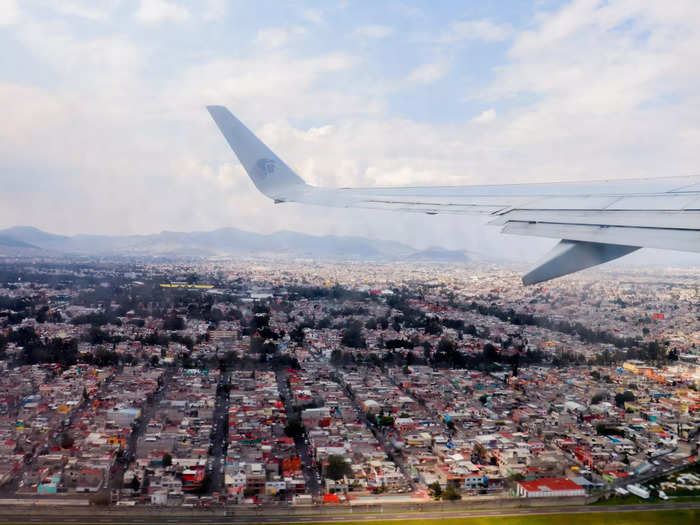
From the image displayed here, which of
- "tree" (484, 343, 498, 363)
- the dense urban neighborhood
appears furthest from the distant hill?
"tree" (484, 343, 498, 363)

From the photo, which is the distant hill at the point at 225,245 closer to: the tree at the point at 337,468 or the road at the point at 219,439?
the road at the point at 219,439

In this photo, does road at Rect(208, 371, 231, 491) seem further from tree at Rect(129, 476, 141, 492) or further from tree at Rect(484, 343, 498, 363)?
tree at Rect(484, 343, 498, 363)

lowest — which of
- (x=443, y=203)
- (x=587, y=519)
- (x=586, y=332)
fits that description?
(x=587, y=519)

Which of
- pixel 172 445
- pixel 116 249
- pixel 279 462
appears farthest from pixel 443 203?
pixel 116 249

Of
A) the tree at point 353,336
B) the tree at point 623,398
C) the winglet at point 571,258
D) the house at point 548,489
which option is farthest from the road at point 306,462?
the tree at point 623,398

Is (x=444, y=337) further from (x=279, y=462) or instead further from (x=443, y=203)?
(x=443, y=203)

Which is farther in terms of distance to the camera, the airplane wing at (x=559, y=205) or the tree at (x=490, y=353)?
the tree at (x=490, y=353)
